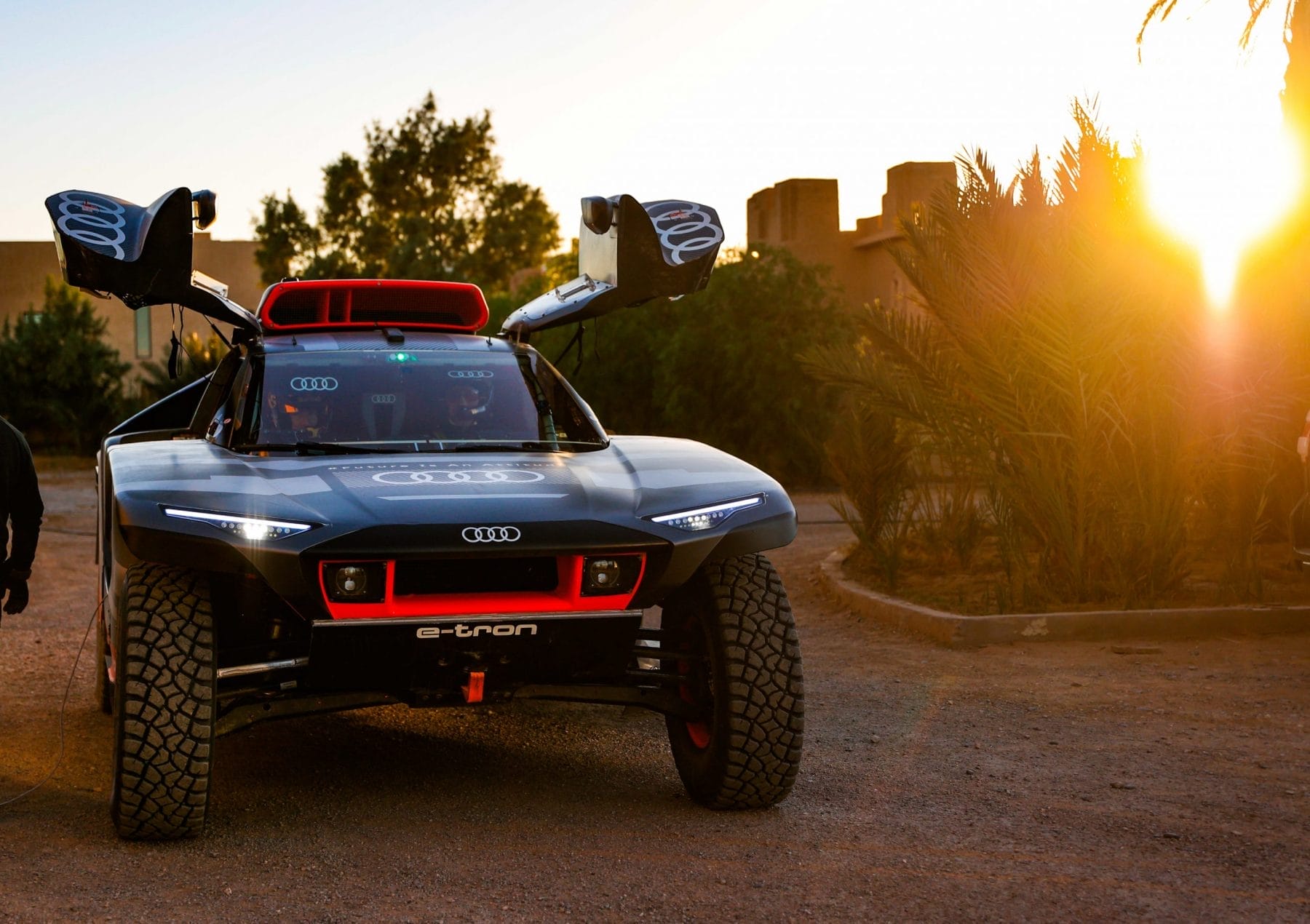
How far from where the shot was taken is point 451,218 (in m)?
55.0

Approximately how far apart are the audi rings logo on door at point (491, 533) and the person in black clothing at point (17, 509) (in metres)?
2.42

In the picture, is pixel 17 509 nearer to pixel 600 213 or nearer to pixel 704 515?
pixel 600 213

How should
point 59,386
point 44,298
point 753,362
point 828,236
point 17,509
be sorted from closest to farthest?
point 17,509
point 753,362
point 59,386
point 828,236
point 44,298

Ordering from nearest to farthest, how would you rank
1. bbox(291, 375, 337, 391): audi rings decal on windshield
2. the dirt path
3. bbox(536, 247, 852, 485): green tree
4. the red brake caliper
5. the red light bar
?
the dirt path < the red brake caliper < bbox(291, 375, 337, 391): audi rings decal on windshield < the red light bar < bbox(536, 247, 852, 485): green tree

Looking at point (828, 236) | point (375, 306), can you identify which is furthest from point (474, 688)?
point (828, 236)

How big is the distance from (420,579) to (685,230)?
2923 millimetres

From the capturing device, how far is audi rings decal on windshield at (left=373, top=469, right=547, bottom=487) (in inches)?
209

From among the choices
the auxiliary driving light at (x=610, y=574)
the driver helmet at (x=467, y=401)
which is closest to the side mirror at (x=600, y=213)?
the driver helmet at (x=467, y=401)

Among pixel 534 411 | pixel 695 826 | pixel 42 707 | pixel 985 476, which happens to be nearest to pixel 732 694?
pixel 695 826

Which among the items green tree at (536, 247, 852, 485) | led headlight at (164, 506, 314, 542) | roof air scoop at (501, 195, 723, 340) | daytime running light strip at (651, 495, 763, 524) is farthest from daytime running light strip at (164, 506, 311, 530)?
green tree at (536, 247, 852, 485)

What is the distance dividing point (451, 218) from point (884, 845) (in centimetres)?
5152

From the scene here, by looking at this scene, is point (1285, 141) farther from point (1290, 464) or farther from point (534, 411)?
point (534, 411)

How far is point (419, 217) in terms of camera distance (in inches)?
2115

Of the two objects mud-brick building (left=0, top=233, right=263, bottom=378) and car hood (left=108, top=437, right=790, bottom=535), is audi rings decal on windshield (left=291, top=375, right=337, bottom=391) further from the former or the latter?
mud-brick building (left=0, top=233, right=263, bottom=378)
